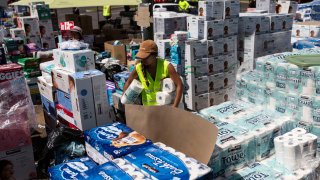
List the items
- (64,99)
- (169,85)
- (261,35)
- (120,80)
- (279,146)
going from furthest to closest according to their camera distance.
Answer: (261,35) → (120,80) → (64,99) → (169,85) → (279,146)

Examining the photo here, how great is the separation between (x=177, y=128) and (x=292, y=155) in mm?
1346

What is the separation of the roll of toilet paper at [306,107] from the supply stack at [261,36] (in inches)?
114

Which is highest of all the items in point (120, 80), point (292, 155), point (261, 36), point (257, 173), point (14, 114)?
point (261, 36)

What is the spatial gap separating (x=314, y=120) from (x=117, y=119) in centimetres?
253

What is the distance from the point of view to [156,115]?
2.88 meters

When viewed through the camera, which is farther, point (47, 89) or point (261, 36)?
point (261, 36)

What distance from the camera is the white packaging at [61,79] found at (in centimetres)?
451

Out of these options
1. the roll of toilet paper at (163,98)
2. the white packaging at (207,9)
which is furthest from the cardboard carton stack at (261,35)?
the roll of toilet paper at (163,98)

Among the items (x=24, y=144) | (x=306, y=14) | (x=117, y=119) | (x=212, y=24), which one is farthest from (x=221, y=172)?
(x=306, y=14)

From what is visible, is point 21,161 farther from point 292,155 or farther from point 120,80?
point 292,155

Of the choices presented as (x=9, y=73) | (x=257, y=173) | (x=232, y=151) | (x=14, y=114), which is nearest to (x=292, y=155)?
(x=257, y=173)

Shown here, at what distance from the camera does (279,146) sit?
3480 mm

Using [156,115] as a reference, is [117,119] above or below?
below

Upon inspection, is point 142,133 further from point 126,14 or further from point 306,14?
point 126,14
